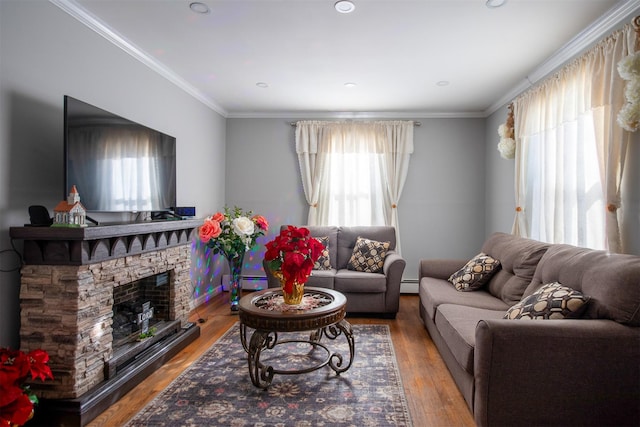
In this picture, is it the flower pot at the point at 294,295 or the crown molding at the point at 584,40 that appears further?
the flower pot at the point at 294,295

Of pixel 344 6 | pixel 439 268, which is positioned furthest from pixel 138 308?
pixel 439 268

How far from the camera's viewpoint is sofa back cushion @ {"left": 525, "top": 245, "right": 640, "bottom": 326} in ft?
6.03

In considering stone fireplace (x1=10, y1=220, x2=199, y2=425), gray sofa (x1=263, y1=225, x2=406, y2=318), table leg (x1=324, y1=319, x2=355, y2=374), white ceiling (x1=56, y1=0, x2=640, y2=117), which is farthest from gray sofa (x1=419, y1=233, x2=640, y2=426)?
stone fireplace (x1=10, y1=220, x2=199, y2=425)

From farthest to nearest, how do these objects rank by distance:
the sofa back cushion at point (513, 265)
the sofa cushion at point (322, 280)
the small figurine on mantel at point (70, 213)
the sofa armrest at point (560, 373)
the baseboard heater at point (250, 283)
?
the baseboard heater at point (250, 283), the sofa cushion at point (322, 280), the sofa back cushion at point (513, 265), the small figurine on mantel at point (70, 213), the sofa armrest at point (560, 373)

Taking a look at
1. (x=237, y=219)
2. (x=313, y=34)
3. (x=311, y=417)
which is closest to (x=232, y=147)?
(x=237, y=219)

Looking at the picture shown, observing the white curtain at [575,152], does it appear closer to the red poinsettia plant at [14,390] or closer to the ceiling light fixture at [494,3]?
→ the ceiling light fixture at [494,3]

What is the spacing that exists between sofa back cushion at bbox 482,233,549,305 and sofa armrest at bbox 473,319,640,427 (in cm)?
108

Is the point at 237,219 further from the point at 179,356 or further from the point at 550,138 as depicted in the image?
the point at 550,138

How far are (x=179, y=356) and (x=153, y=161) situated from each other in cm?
166

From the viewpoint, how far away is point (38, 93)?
228 centimetres

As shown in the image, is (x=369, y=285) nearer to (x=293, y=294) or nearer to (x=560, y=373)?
(x=293, y=294)

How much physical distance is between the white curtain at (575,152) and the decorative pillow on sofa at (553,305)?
766mm

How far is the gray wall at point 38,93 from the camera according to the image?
6.82 feet

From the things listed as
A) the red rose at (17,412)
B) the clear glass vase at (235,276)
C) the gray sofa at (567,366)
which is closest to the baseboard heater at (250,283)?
the clear glass vase at (235,276)
